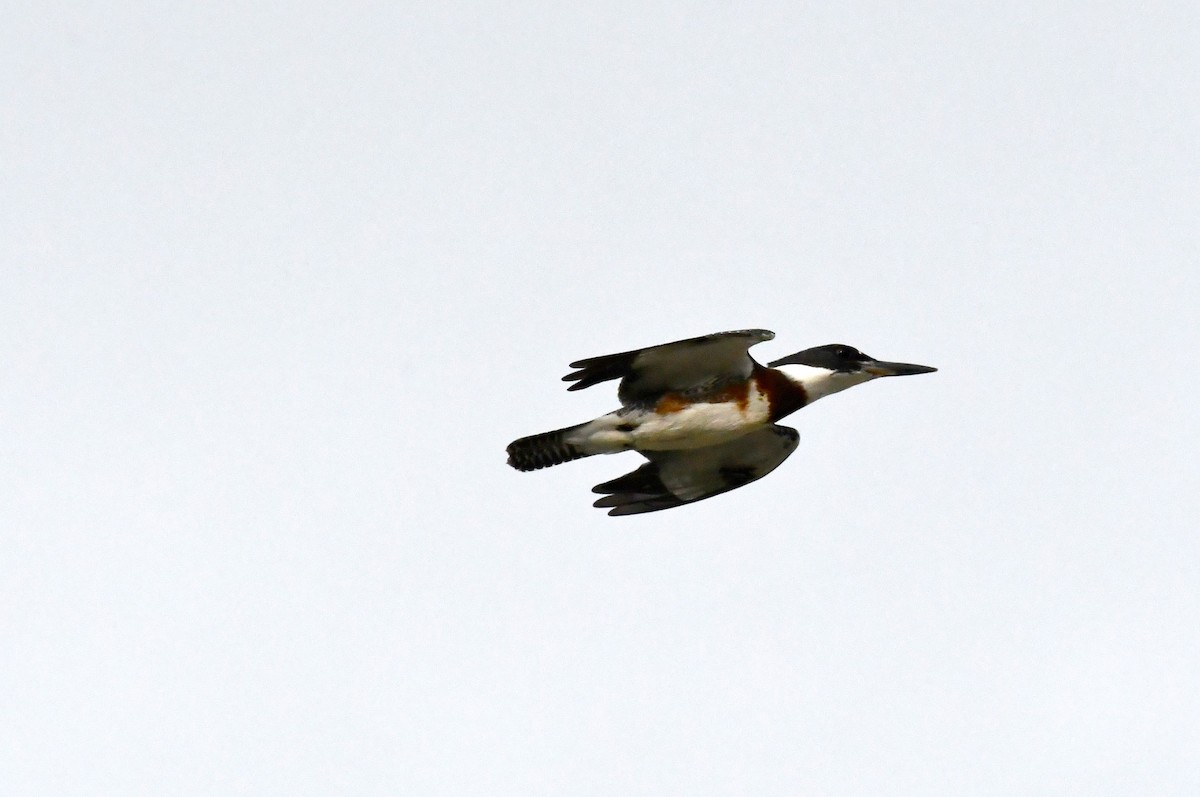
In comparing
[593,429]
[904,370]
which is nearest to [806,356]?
[904,370]

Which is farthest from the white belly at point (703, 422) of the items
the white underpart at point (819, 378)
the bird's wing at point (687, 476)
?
the bird's wing at point (687, 476)

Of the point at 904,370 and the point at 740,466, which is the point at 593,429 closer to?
the point at 740,466

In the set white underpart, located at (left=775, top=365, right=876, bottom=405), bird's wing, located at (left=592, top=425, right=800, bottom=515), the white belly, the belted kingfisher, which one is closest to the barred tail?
the belted kingfisher

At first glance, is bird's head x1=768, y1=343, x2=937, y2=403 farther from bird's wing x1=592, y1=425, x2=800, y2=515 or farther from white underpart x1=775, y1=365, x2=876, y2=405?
bird's wing x1=592, y1=425, x2=800, y2=515

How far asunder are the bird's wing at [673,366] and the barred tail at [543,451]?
58cm

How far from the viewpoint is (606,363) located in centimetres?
1576

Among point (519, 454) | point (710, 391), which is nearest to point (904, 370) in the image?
point (710, 391)

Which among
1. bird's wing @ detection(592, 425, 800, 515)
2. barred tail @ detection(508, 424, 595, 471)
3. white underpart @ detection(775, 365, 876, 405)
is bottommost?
bird's wing @ detection(592, 425, 800, 515)

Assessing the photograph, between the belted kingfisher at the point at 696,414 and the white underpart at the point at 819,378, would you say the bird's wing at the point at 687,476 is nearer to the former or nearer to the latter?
the belted kingfisher at the point at 696,414

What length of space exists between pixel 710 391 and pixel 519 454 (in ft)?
5.55

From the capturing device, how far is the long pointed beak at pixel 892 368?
1706 cm

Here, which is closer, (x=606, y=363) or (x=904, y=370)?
(x=606, y=363)

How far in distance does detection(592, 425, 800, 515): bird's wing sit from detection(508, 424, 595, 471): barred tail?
839 mm

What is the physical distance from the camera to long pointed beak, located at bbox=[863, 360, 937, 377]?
1706 centimetres
